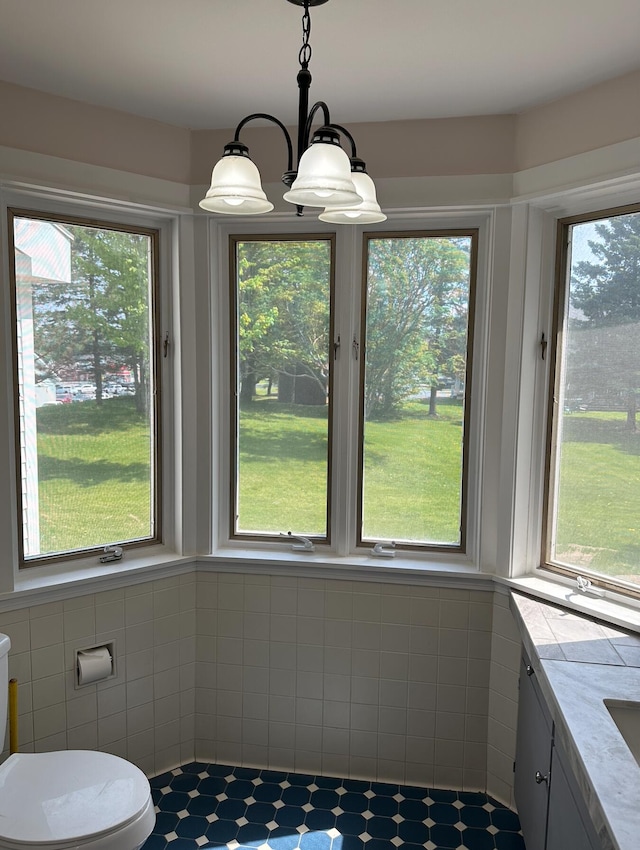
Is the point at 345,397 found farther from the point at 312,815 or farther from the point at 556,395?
the point at 312,815

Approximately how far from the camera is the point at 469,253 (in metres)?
2.67

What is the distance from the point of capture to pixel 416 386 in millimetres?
2752

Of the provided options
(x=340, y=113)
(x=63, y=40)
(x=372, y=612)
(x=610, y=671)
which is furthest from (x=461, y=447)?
(x=63, y=40)

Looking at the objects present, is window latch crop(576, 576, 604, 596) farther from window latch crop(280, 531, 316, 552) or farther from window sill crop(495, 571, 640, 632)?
window latch crop(280, 531, 316, 552)

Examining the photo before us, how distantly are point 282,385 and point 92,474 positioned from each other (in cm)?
84

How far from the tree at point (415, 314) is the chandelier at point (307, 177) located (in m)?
1.09

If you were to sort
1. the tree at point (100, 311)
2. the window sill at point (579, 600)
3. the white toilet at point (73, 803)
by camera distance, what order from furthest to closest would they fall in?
the tree at point (100, 311)
the window sill at point (579, 600)
the white toilet at point (73, 803)

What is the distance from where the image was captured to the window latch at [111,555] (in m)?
2.68

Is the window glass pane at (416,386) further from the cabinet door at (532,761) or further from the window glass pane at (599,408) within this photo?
the cabinet door at (532,761)

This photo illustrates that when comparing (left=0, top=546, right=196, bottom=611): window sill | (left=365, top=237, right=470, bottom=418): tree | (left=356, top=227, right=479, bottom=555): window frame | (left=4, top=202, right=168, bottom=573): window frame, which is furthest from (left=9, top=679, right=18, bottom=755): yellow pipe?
(left=365, top=237, right=470, bottom=418): tree

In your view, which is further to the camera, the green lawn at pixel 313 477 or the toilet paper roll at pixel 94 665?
the toilet paper roll at pixel 94 665

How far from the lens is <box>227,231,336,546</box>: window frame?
2.77 metres

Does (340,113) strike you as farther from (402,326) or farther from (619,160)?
(619,160)

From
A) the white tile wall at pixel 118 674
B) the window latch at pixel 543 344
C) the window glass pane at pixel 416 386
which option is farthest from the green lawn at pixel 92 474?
the window latch at pixel 543 344
